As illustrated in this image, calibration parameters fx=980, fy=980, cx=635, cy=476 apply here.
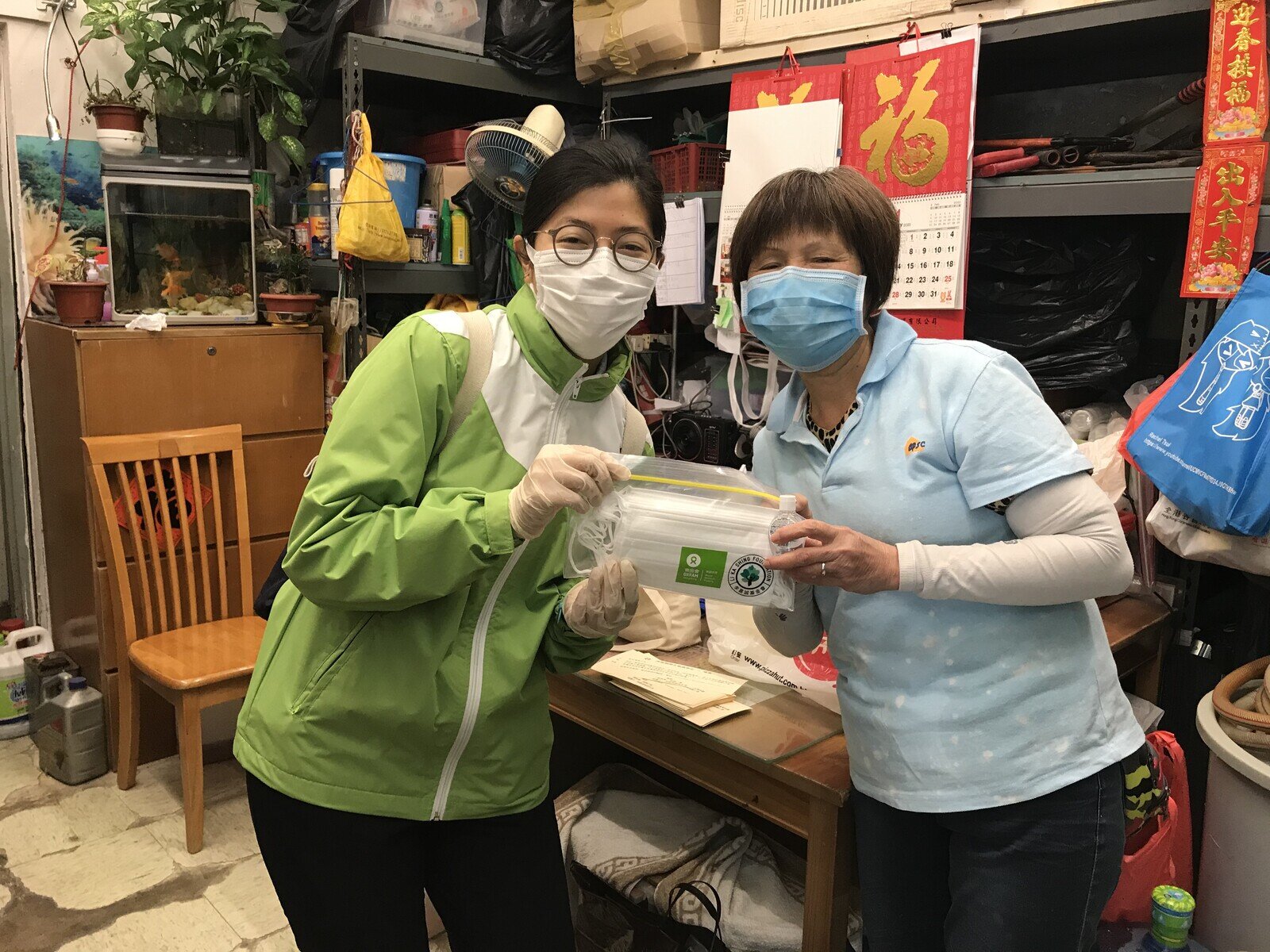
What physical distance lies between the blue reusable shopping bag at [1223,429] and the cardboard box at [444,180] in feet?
6.99

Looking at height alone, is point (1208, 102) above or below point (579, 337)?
above

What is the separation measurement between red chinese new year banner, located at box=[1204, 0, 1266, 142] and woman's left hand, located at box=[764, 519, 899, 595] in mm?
1258

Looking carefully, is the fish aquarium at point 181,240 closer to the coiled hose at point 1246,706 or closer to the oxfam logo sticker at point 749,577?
the oxfam logo sticker at point 749,577

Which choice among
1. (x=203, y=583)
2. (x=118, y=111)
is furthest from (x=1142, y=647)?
(x=118, y=111)

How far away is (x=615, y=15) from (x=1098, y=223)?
145 cm

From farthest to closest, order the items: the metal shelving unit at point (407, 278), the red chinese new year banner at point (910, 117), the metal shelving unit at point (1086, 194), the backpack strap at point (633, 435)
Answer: the metal shelving unit at point (407, 278)
the red chinese new year banner at point (910, 117)
the metal shelving unit at point (1086, 194)
the backpack strap at point (633, 435)

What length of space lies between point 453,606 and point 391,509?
17cm

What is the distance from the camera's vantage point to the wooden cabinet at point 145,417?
281 centimetres

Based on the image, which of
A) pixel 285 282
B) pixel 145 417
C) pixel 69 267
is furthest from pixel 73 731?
pixel 285 282

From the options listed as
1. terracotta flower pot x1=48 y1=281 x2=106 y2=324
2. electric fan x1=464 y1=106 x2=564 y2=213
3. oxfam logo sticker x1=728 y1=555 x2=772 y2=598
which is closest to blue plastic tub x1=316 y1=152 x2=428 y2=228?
electric fan x1=464 y1=106 x2=564 y2=213

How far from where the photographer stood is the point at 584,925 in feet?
6.75

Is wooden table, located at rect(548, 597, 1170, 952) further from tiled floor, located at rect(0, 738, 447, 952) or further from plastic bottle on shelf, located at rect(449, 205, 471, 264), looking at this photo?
plastic bottle on shelf, located at rect(449, 205, 471, 264)

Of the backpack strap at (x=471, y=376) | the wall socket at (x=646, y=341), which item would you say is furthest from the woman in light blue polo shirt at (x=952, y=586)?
the wall socket at (x=646, y=341)

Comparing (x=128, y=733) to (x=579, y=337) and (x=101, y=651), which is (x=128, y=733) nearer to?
(x=101, y=651)
